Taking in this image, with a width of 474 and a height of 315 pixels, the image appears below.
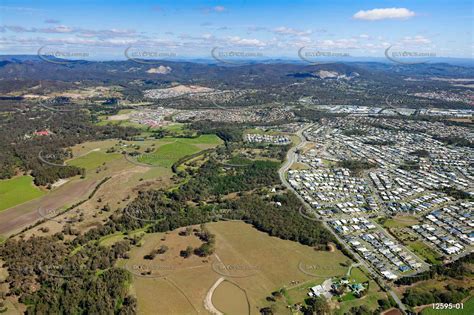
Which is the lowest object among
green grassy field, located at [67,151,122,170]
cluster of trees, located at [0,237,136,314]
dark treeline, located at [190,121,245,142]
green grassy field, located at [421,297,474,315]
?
cluster of trees, located at [0,237,136,314]

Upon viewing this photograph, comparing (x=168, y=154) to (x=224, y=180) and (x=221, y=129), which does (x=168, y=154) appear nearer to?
(x=224, y=180)

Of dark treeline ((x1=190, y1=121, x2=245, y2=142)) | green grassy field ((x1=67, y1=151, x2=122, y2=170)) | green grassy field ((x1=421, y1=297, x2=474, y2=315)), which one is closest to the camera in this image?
green grassy field ((x1=421, y1=297, x2=474, y2=315))

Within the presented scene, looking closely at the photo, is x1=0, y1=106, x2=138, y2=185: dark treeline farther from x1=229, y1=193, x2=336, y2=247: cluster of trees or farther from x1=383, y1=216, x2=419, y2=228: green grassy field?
x1=383, y1=216, x2=419, y2=228: green grassy field

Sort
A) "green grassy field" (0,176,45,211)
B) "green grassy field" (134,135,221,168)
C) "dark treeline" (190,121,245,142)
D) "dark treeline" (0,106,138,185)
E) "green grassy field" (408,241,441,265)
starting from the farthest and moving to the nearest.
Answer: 1. "dark treeline" (190,121,245,142)
2. "green grassy field" (134,135,221,168)
3. "dark treeline" (0,106,138,185)
4. "green grassy field" (0,176,45,211)
5. "green grassy field" (408,241,441,265)

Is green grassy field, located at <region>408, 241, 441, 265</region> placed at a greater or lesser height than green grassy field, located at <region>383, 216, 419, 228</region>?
lesser

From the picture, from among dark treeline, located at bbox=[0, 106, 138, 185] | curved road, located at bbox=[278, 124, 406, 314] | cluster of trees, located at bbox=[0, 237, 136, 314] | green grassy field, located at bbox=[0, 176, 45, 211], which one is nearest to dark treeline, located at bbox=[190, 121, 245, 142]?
curved road, located at bbox=[278, 124, 406, 314]

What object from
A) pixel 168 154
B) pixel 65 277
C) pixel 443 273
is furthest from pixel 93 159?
pixel 443 273

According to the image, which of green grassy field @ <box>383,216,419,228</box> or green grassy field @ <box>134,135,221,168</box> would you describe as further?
green grassy field @ <box>134,135,221,168</box>

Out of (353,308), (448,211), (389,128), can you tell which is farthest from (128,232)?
(389,128)

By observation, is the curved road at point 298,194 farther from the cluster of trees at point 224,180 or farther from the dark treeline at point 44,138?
the dark treeline at point 44,138

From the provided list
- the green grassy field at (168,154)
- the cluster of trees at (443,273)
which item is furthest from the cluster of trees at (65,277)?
the green grassy field at (168,154)
